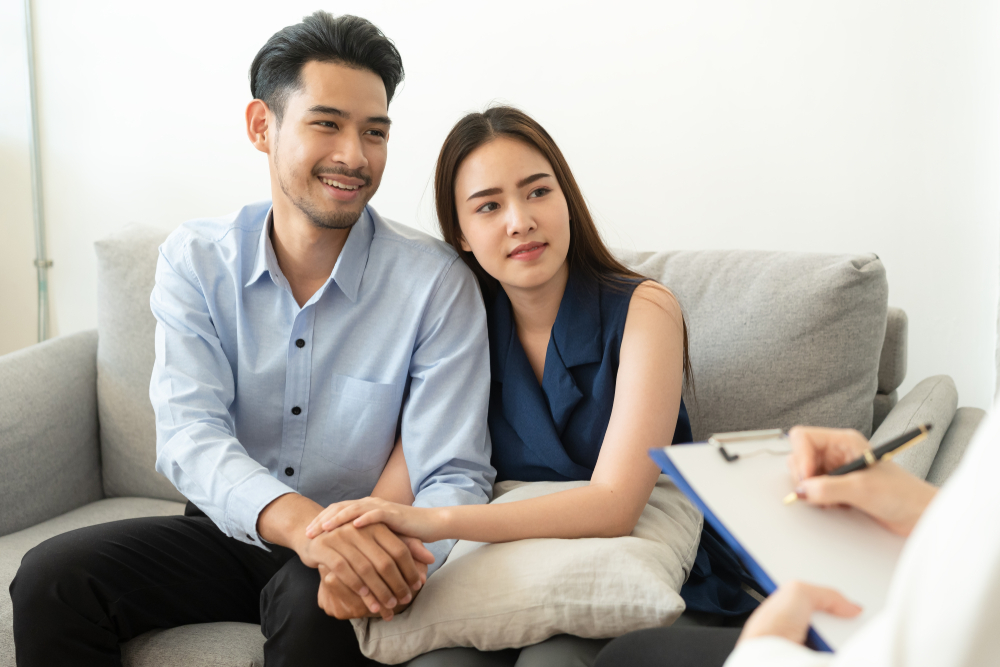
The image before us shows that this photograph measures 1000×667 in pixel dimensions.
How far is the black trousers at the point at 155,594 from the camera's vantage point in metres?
1.06

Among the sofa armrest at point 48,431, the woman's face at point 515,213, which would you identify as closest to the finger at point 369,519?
the woman's face at point 515,213

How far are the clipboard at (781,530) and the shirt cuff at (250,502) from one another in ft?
2.39

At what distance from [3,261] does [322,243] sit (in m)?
1.71

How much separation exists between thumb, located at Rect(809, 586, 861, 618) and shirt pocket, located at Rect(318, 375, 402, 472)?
954mm

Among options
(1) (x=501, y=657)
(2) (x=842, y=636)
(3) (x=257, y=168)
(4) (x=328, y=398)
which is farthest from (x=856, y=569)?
(3) (x=257, y=168)

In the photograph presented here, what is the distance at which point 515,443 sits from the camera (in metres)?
1.36

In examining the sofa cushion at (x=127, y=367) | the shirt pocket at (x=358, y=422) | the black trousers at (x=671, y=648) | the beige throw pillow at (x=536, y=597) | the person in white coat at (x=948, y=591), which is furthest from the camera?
the sofa cushion at (x=127, y=367)

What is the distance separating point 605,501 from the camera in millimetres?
1076

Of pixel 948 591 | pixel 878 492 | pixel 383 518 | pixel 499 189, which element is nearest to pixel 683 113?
pixel 499 189

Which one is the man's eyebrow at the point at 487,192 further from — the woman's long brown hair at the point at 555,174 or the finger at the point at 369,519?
the finger at the point at 369,519

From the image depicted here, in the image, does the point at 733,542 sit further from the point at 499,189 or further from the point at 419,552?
the point at 499,189

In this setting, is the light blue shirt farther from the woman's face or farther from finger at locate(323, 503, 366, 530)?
finger at locate(323, 503, 366, 530)

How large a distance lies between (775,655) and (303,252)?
3.85ft

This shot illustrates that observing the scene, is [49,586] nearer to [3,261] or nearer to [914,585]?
[914,585]
